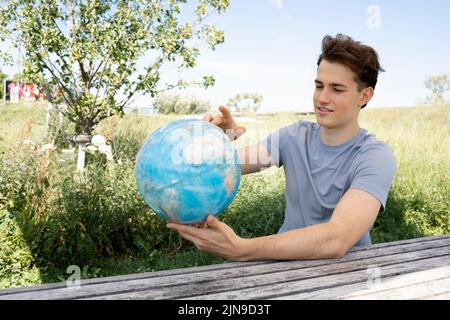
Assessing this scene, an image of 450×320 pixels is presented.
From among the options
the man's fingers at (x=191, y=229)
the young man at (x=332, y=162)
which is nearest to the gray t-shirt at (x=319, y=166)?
the young man at (x=332, y=162)

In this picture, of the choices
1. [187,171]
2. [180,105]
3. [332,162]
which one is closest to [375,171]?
[332,162]

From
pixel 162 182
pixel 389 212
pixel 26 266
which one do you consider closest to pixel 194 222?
pixel 162 182

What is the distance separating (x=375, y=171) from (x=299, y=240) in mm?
539

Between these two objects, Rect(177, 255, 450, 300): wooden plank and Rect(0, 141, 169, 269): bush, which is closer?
Rect(177, 255, 450, 300): wooden plank

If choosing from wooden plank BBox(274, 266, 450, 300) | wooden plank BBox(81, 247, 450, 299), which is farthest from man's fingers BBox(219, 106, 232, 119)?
wooden plank BBox(274, 266, 450, 300)

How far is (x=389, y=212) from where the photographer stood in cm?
584

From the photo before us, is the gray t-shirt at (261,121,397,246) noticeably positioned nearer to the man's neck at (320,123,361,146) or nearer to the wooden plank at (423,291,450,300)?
the man's neck at (320,123,361,146)

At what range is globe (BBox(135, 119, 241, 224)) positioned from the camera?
5.43 feet

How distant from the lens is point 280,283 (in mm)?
1680

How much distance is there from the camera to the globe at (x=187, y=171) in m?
1.66

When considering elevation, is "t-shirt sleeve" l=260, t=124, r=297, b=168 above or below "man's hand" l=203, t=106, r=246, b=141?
below

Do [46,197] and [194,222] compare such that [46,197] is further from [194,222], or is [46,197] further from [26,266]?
[194,222]

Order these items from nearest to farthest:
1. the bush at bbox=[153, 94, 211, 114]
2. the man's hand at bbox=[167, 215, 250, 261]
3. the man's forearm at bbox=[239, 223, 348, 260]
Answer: the man's hand at bbox=[167, 215, 250, 261] < the man's forearm at bbox=[239, 223, 348, 260] < the bush at bbox=[153, 94, 211, 114]

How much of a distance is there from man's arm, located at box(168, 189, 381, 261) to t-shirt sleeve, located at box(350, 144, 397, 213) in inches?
3.5
